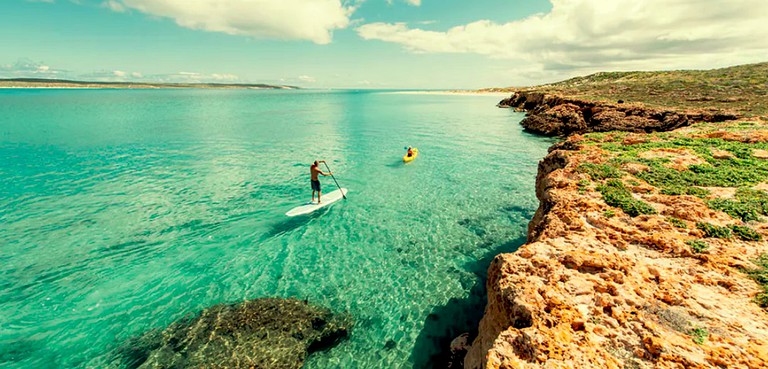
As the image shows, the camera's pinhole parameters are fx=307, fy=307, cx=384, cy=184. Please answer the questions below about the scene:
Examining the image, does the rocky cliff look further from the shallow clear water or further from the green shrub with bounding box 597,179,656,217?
the shallow clear water

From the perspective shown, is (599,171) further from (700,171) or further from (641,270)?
(641,270)

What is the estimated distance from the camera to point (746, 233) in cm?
794

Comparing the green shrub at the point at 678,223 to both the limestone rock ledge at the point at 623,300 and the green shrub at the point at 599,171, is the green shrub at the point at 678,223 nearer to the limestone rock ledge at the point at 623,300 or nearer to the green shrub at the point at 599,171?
the limestone rock ledge at the point at 623,300

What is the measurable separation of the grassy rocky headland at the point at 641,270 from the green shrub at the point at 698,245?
0.11 feet

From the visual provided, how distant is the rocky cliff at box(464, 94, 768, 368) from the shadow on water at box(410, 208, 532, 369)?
2.50m

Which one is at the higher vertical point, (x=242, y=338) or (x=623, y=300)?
(x=623, y=300)

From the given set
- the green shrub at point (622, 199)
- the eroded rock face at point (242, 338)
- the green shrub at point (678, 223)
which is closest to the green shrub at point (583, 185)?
the green shrub at point (622, 199)

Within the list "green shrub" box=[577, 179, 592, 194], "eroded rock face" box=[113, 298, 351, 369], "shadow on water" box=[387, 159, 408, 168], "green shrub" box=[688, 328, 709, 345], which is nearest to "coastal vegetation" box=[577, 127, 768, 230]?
"green shrub" box=[577, 179, 592, 194]

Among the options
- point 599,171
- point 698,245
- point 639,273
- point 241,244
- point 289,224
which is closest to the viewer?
point 639,273

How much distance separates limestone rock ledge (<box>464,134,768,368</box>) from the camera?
5203 millimetres

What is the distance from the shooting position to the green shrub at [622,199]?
9.60m

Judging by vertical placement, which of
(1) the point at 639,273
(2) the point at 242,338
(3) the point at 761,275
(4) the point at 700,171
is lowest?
(2) the point at 242,338

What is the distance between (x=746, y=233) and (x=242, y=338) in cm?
1505

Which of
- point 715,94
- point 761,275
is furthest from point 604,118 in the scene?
point 761,275
